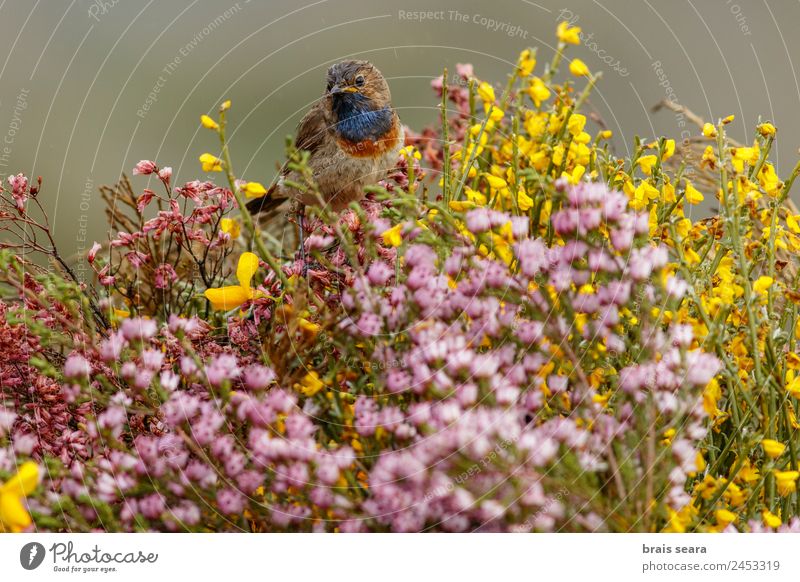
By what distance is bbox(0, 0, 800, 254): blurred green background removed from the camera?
1239 mm

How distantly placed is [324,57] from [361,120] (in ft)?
0.61

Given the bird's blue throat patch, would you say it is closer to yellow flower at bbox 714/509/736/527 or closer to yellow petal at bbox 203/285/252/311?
yellow petal at bbox 203/285/252/311

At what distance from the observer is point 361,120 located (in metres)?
1.44

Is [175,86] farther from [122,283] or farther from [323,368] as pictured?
[323,368]

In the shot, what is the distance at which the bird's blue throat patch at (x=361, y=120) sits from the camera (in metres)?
1.43

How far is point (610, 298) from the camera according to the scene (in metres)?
0.68

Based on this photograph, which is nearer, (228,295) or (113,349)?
(113,349)

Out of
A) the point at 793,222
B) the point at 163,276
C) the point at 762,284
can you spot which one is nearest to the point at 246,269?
the point at 163,276

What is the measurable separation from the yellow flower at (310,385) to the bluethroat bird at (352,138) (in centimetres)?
68

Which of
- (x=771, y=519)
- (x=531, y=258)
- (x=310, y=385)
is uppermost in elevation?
(x=531, y=258)

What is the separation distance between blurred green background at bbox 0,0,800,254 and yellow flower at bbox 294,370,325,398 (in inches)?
17.8

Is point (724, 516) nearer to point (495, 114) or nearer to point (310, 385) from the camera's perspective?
point (310, 385)
